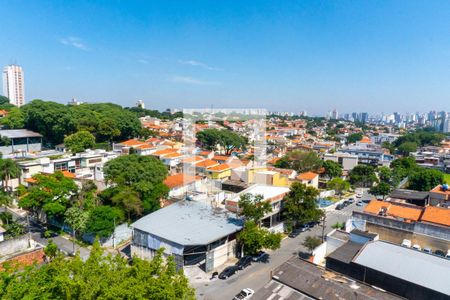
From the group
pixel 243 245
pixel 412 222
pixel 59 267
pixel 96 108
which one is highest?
pixel 96 108

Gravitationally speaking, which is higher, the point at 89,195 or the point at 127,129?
the point at 127,129

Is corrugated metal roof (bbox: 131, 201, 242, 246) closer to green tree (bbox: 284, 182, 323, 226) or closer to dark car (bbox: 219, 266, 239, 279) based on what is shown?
dark car (bbox: 219, 266, 239, 279)

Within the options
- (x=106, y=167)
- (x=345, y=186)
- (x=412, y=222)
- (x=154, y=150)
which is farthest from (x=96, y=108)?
(x=412, y=222)

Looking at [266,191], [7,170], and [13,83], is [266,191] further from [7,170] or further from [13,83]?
[13,83]

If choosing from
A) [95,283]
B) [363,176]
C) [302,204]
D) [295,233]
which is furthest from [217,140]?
[95,283]

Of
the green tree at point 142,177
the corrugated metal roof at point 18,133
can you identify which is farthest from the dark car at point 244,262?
the corrugated metal roof at point 18,133

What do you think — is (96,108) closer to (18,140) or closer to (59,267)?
(18,140)

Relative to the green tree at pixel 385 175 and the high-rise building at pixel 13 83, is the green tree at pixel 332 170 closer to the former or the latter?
the green tree at pixel 385 175
